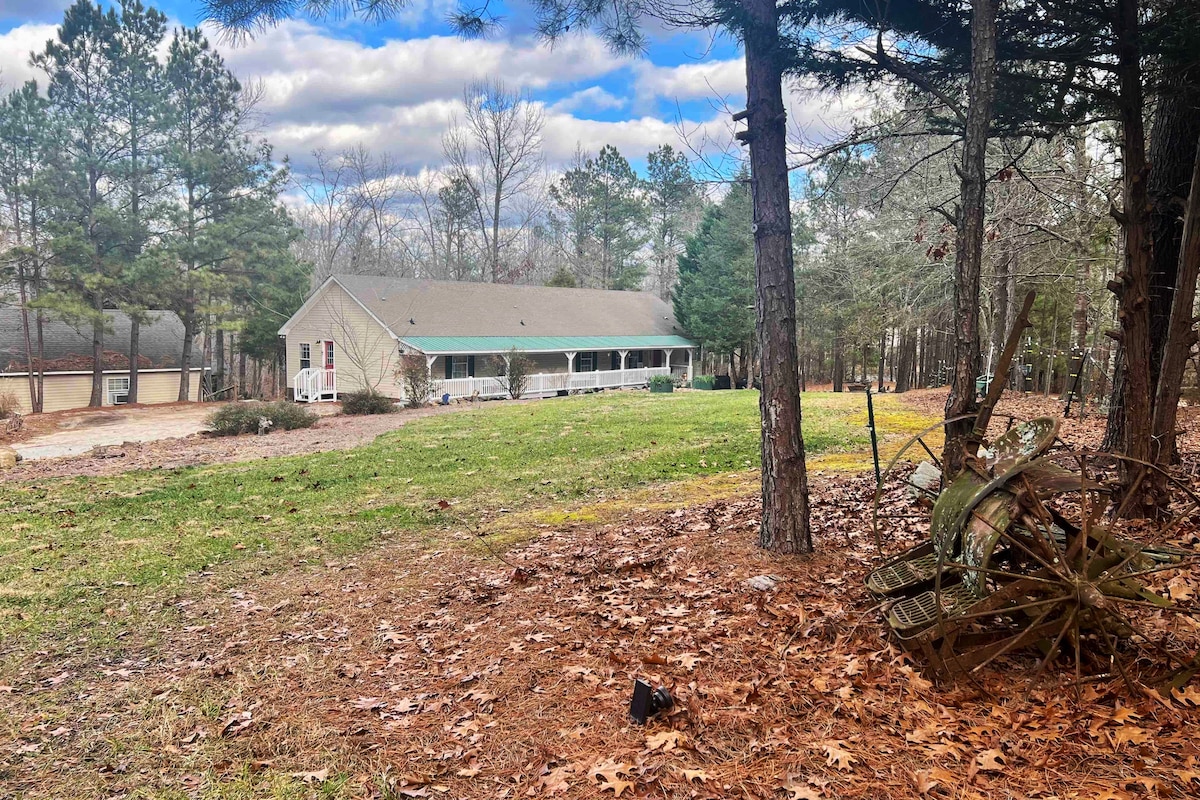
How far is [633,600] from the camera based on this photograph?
15.2 ft

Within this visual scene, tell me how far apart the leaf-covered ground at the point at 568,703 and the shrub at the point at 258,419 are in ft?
40.6

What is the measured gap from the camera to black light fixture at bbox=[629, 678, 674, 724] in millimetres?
3156

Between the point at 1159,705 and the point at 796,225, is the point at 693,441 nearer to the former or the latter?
the point at 1159,705

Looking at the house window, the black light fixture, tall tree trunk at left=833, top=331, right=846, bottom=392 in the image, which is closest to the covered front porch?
tall tree trunk at left=833, top=331, right=846, bottom=392

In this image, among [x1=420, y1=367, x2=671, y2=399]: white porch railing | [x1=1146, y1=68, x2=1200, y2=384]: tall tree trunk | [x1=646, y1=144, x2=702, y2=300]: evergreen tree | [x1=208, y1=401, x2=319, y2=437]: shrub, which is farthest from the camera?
[x1=646, y1=144, x2=702, y2=300]: evergreen tree

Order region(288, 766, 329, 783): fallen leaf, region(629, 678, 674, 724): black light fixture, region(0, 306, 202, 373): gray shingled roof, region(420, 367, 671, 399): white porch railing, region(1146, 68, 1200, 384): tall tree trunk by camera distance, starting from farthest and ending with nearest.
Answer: region(0, 306, 202, 373): gray shingled roof, region(420, 367, 671, 399): white porch railing, region(1146, 68, 1200, 384): tall tree trunk, region(629, 678, 674, 724): black light fixture, region(288, 766, 329, 783): fallen leaf

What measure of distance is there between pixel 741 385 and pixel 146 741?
32560mm

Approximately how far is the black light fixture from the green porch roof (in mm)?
22751

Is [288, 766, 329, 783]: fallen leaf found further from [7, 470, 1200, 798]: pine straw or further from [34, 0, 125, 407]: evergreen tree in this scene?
[34, 0, 125, 407]: evergreen tree

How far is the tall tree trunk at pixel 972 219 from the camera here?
15.0ft

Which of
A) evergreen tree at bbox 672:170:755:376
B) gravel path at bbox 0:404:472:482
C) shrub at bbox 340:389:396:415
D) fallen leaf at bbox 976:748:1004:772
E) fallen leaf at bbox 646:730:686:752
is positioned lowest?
fallen leaf at bbox 646:730:686:752

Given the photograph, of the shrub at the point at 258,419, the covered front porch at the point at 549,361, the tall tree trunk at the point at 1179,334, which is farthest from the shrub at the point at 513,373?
the tall tree trunk at the point at 1179,334

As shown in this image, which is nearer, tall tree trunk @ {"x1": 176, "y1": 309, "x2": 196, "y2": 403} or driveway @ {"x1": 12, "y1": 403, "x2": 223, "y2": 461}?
driveway @ {"x1": 12, "y1": 403, "x2": 223, "y2": 461}

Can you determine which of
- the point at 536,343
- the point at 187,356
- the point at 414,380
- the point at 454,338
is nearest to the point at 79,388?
the point at 187,356
